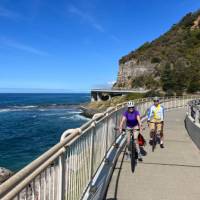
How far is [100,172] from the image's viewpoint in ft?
22.2

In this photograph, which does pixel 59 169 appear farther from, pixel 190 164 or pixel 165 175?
pixel 190 164

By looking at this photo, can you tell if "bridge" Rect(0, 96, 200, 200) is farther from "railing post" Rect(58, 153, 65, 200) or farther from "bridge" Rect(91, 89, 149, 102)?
"bridge" Rect(91, 89, 149, 102)

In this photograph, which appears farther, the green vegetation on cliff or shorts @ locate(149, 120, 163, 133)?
the green vegetation on cliff

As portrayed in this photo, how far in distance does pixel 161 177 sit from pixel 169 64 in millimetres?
72353

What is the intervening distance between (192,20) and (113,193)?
114 m

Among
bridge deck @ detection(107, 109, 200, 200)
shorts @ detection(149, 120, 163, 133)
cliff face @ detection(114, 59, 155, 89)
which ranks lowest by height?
bridge deck @ detection(107, 109, 200, 200)

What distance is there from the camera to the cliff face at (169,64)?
68125 mm

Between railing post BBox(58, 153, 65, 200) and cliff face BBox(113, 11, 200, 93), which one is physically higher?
cliff face BBox(113, 11, 200, 93)

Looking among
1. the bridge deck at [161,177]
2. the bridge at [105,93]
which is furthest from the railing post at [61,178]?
the bridge at [105,93]

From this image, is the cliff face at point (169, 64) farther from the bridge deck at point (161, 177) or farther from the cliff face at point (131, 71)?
the bridge deck at point (161, 177)

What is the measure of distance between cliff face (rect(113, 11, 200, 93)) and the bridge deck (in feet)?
182

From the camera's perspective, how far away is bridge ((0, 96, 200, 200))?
114 inches

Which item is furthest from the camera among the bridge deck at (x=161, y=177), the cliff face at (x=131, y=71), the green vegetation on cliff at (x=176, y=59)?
the cliff face at (x=131, y=71)

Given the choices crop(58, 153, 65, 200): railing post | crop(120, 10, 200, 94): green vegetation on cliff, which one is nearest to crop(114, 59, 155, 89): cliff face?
crop(120, 10, 200, 94): green vegetation on cliff
